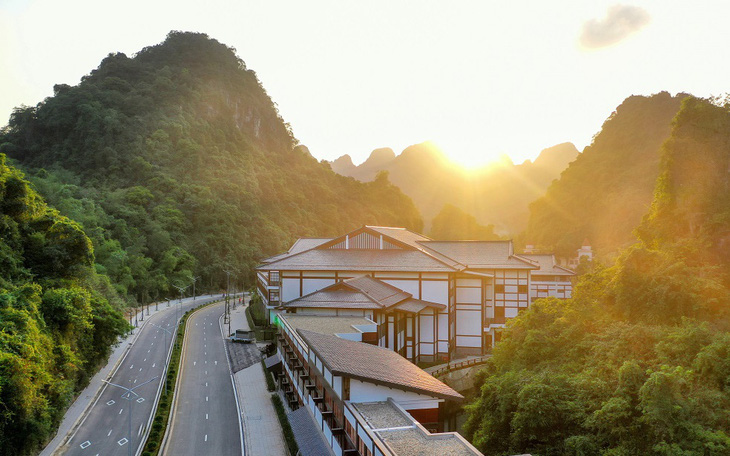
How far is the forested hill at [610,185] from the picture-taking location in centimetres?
8256

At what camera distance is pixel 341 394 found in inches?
656

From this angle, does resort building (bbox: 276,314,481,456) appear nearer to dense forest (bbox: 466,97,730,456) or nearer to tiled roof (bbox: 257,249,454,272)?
dense forest (bbox: 466,97,730,456)

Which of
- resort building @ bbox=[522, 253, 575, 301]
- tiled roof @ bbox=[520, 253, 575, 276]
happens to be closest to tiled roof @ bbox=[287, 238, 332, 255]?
tiled roof @ bbox=[520, 253, 575, 276]

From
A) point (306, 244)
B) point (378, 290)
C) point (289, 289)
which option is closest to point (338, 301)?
point (378, 290)

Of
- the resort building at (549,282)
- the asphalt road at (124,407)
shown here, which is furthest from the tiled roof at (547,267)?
the asphalt road at (124,407)

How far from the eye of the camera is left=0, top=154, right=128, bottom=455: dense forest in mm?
20906

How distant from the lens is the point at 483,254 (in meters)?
39.6

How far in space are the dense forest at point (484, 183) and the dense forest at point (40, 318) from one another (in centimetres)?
13996

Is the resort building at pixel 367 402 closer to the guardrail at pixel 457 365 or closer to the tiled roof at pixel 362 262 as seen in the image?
the guardrail at pixel 457 365

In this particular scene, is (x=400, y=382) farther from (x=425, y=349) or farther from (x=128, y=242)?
(x=128, y=242)

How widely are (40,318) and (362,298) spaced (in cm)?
1804

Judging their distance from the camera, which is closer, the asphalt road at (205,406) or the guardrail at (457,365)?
the asphalt road at (205,406)

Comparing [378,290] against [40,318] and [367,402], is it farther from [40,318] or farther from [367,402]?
[40,318]

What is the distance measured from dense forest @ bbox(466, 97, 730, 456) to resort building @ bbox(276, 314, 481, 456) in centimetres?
323
